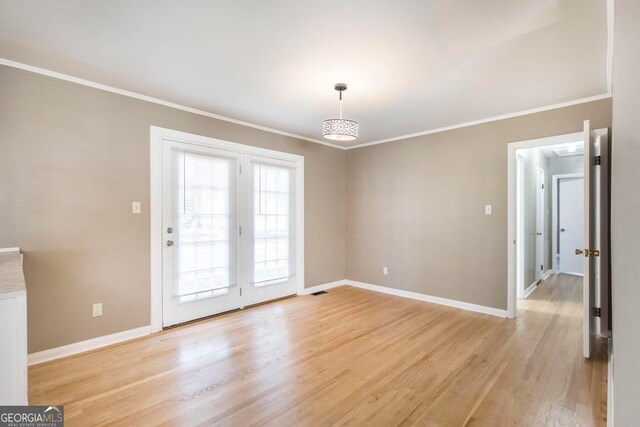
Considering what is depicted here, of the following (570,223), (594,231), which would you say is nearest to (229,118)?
(594,231)

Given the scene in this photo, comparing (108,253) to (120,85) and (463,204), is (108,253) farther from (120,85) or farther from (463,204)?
(463,204)

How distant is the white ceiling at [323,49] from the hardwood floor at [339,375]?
2.55m

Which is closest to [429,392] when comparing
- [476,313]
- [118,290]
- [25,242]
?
[476,313]

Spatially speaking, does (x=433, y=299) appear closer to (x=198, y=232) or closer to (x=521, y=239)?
(x=521, y=239)

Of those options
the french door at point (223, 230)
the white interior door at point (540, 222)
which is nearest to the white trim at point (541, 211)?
the white interior door at point (540, 222)

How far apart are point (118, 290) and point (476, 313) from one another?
4268 mm

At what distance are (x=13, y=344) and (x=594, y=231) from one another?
4.23m

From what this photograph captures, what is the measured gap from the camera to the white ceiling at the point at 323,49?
73.8 inches

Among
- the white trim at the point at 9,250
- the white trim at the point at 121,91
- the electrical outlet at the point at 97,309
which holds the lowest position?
the electrical outlet at the point at 97,309

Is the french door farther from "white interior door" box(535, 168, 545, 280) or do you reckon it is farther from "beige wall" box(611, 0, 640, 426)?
"white interior door" box(535, 168, 545, 280)

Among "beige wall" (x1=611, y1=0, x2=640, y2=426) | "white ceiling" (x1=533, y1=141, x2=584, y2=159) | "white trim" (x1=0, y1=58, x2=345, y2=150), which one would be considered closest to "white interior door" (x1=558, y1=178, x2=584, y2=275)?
"white ceiling" (x1=533, y1=141, x2=584, y2=159)

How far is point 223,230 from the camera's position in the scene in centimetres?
390

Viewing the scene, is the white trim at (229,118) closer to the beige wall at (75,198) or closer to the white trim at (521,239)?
the beige wall at (75,198)

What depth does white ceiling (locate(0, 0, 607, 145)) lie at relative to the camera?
1.87 metres
